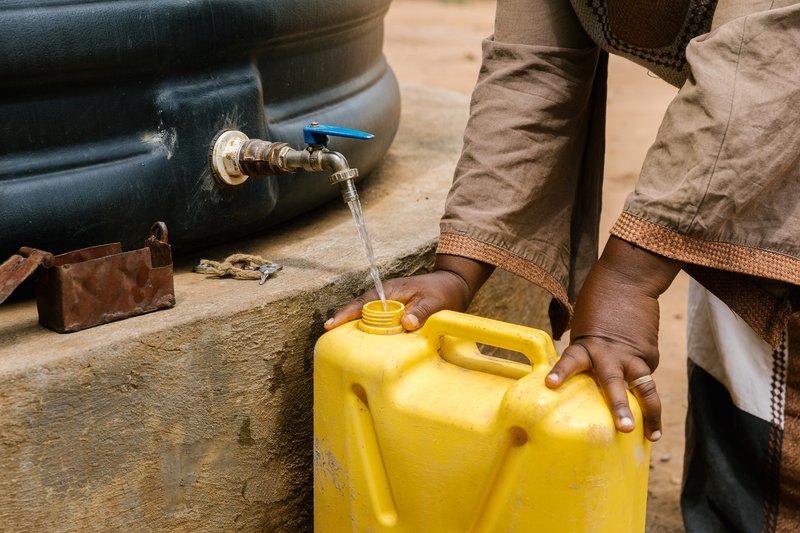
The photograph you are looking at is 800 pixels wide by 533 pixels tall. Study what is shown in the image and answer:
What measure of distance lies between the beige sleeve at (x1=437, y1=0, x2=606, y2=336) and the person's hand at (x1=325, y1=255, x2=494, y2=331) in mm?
24

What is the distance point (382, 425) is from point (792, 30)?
29.1 inches

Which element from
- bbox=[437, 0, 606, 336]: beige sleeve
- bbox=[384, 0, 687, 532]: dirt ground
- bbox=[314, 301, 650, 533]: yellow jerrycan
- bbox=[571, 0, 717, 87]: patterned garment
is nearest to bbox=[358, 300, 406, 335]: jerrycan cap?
bbox=[314, 301, 650, 533]: yellow jerrycan

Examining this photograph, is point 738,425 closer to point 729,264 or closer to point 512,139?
point 729,264

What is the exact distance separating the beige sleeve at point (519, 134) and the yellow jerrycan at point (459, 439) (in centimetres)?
24

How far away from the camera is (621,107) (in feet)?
19.0

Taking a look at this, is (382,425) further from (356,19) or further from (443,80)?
(443,80)

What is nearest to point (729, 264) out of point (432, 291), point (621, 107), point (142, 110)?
point (432, 291)

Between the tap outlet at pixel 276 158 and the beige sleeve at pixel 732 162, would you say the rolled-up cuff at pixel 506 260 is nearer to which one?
the tap outlet at pixel 276 158

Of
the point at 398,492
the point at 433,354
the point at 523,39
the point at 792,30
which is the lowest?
the point at 398,492

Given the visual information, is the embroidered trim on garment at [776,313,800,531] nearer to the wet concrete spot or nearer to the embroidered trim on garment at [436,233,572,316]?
the embroidered trim on garment at [436,233,572,316]

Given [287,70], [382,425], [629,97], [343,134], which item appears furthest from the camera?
[629,97]

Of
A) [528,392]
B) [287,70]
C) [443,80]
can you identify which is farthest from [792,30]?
[443,80]

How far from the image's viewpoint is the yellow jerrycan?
1231mm

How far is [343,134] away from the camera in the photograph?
4.90 feet
